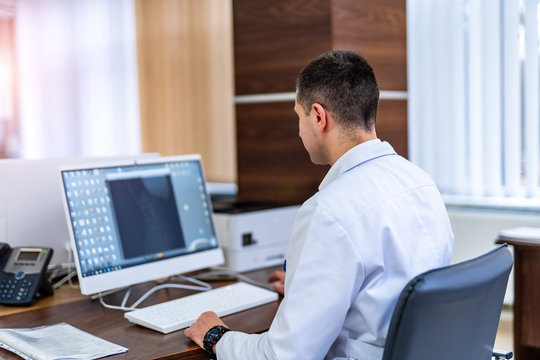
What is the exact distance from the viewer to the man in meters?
1.30

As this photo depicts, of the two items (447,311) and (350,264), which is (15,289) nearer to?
(350,264)

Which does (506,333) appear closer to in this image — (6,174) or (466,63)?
(466,63)

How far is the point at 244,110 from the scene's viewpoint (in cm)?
345

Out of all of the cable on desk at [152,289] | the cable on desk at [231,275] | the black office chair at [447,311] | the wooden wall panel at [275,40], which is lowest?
the cable on desk at [231,275]

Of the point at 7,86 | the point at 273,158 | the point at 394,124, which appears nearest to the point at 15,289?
the point at 273,158

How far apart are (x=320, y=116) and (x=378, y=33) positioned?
1.85 meters

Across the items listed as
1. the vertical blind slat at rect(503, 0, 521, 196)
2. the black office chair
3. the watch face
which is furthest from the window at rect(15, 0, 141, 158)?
the black office chair

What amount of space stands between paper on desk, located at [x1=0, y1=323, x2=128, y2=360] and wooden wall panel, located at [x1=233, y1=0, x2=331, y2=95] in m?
1.93

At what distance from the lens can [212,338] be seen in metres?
1.54

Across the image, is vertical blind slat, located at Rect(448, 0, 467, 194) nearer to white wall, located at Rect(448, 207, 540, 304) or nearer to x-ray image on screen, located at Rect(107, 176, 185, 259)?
white wall, located at Rect(448, 207, 540, 304)

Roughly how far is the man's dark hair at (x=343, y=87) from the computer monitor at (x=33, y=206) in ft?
3.37

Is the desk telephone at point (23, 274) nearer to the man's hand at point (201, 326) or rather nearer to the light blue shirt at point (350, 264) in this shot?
the man's hand at point (201, 326)

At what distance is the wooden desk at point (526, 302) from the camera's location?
8.32 ft

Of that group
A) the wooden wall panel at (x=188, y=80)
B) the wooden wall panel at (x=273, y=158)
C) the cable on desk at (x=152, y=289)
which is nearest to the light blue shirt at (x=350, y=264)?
the cable on desk at (x=152, y=289)
